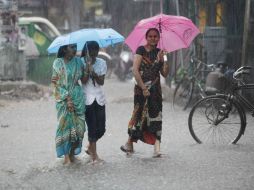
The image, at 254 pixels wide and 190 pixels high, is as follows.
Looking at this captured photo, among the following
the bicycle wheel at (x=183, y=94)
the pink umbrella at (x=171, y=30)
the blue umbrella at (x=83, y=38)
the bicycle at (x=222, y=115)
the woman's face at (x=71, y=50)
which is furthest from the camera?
the bicycle wheel at (x=183, y=94)

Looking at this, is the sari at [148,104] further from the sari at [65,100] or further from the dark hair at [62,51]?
the dark hair at [62,51]

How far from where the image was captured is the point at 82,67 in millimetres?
7617

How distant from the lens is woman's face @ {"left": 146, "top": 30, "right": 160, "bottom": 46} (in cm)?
776

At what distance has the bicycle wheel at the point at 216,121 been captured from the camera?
28.1 ft

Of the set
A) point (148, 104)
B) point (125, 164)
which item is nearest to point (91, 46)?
point (148, 104)

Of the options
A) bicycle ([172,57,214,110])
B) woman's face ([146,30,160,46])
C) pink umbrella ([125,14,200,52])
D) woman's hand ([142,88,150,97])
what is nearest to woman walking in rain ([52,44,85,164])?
woman's hand ([142,88,150,97])

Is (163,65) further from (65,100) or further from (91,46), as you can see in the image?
(65,100)

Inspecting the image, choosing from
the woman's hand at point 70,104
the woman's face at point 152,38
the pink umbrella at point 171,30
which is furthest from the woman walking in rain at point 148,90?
the woman's hand at point 70,104

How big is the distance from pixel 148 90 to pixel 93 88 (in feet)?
2.36

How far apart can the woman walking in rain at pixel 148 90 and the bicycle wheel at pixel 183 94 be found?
444 centimetres

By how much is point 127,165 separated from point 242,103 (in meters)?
2.03

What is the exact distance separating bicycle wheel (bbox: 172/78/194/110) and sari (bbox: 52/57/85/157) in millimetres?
5152

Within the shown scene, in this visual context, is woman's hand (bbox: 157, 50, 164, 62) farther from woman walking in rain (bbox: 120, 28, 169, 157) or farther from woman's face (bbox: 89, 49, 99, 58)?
woman's face (bbox: 89, 49, 99, 58)

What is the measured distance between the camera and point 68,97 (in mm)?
7488
